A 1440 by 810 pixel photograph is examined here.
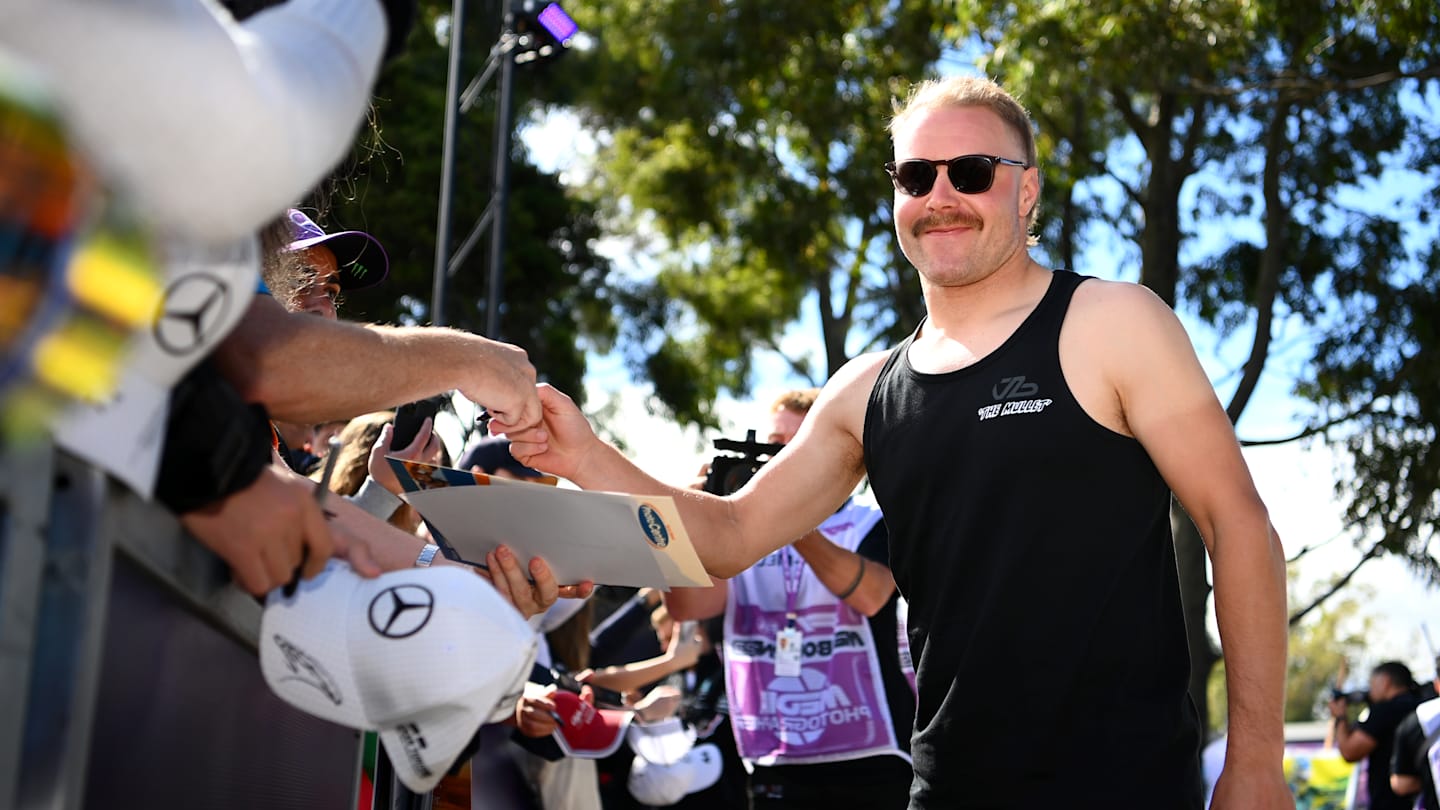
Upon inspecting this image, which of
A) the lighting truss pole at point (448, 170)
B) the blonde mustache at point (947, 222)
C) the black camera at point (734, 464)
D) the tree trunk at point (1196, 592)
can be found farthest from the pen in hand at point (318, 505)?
the tree trunk at point (1196, 592)

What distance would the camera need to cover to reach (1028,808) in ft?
7.82

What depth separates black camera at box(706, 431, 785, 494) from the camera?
13.7 feet

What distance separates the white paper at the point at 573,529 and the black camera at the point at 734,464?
5.73 feet

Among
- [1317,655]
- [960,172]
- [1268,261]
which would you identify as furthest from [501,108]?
[1317,655]

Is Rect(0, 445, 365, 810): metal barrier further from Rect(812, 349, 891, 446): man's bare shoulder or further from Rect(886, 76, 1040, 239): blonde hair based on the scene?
Rect(886, 76, 1040, 239): blonde hair

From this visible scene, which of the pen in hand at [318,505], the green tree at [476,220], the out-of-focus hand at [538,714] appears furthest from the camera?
the green tree at [476,220]

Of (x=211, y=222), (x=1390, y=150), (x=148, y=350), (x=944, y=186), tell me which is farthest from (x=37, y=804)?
(x=1390, y=150)

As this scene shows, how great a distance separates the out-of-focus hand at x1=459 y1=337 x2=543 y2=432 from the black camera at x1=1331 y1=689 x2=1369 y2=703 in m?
10.4

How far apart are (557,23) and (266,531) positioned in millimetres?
9337

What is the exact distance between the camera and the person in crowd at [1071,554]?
239 centimetres

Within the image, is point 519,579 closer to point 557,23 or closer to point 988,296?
point 988,296

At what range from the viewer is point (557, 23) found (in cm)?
1026

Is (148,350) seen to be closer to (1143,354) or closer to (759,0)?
(1143,354)

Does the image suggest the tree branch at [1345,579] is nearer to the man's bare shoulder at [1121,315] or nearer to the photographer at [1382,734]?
the photographer at [1382,734]
